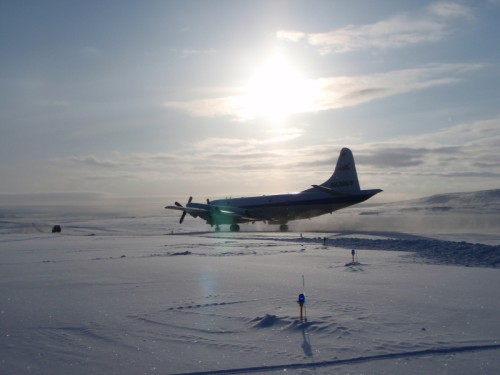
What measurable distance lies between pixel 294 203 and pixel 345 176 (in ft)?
20.5

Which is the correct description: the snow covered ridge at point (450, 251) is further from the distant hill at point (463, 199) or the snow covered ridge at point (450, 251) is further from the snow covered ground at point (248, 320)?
the distant hill at point (463, 199)

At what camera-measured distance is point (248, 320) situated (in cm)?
842

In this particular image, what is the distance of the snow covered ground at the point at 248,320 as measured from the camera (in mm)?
6262

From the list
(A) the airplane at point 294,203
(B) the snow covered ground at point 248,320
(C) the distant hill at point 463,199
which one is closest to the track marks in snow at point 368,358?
(B) the snow covered ground at point 248,320

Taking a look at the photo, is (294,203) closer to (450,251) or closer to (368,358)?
(450,251)

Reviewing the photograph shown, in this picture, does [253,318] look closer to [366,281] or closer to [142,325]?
[142,325]

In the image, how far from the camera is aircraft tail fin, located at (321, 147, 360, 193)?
47.9m

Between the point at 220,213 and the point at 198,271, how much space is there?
3781 cm

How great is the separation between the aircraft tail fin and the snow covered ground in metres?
32.6

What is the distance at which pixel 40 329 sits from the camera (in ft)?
25.4

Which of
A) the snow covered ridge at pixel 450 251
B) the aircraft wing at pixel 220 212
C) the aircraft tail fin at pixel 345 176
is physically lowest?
the snow covered ridge at pixel 450 251

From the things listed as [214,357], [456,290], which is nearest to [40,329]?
[214,357]

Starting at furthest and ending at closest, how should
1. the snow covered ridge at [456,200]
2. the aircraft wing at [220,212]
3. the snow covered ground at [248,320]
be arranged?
1. the snow covered ridge at [456,200]
2. the aircraft wing at [220,212]
3. the snow covered ground at [248,320]

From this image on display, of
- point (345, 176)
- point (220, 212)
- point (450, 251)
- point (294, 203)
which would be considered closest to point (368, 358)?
point (450, 251)
